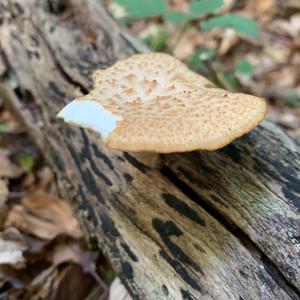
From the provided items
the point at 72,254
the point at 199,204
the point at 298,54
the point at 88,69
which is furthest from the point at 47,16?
the point at 298,54

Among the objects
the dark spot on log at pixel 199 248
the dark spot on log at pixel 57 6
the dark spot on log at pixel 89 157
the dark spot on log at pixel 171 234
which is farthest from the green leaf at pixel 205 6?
the dark spot on log at pixel 199 248

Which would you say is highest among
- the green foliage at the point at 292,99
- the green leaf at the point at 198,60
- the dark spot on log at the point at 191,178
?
the green leaf at the point at 198,60

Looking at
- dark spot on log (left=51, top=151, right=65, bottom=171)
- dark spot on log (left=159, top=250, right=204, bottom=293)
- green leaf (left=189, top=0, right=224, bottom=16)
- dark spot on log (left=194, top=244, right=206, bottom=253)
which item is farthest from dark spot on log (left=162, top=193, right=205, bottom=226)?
green leaf (left=189, top=0, right=224, bottom=16)

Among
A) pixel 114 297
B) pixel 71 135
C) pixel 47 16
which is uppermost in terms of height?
pixel 47 16

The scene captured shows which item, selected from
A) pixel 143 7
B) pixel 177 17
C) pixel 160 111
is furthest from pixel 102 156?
pixel 177 17

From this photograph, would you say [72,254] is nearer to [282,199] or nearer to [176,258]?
[176,258]

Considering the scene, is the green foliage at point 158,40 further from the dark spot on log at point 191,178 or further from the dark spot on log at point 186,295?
the dark spot on log at point 186,295
